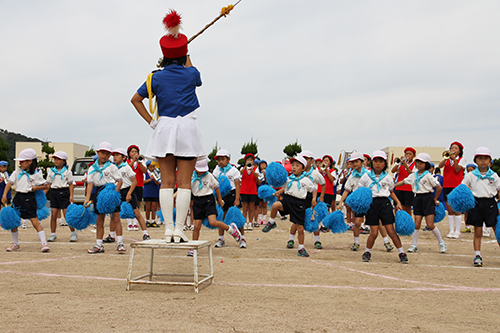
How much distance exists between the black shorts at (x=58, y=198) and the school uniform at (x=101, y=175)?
2231mm

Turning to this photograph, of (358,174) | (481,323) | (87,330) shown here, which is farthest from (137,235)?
(481,323)

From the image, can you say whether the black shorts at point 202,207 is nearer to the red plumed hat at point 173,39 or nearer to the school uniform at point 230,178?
the school uniform at point 230,178

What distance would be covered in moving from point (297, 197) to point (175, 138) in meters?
4.11

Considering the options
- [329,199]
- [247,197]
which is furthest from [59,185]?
[329,199]

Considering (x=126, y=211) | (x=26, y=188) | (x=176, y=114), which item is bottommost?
(x=126, y=211)

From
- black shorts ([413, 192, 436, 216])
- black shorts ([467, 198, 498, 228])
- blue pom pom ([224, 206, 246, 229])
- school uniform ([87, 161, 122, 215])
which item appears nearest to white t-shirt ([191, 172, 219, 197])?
blue pom pom ([224, 206, 246, 229])

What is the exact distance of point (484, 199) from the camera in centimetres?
760

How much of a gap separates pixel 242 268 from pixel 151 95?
2.89 metres

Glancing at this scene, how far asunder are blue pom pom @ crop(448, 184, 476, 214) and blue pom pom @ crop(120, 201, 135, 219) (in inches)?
251

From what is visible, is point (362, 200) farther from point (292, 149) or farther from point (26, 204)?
point (292, 149)

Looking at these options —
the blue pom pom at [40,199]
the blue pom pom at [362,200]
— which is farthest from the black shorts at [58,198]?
the blue pom pom at [362,200]

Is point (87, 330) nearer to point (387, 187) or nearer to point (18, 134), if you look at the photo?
point (387, 187)

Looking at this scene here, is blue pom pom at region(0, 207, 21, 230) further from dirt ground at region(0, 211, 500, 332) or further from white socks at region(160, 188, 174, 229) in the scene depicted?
white socks at region(160, 188, 174, 229)

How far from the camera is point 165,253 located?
805 cm
